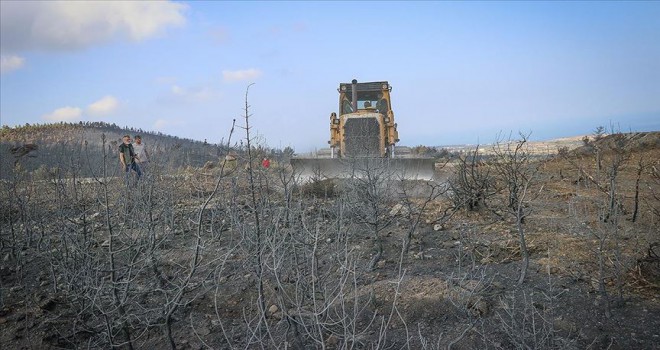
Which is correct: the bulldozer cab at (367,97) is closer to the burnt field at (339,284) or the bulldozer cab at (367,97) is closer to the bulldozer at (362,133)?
the bulldozer at (362,133)

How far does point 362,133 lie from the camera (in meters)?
10.8

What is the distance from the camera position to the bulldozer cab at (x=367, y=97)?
11797 millimetres

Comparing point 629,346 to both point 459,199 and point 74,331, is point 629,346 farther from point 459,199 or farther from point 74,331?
point 74,331

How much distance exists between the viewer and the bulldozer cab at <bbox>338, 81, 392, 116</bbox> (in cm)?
1180

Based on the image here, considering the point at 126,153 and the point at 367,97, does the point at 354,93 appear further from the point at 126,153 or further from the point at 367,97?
the point at 126,153

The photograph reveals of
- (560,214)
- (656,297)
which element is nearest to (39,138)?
(560,214)

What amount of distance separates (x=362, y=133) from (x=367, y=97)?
5.84 feet

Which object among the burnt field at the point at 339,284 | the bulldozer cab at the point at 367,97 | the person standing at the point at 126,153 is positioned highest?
the bulldozer cab at the point at 367,97

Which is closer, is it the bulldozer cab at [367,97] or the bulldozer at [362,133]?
the bulldozer at [362,133]

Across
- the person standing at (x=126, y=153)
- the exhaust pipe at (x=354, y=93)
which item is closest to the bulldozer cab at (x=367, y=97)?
the exhaust pipe at (x=354, y=93)

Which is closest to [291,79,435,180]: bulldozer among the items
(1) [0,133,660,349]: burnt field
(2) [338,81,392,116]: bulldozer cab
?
(2) [338,81,392,116]: bulldozer cab

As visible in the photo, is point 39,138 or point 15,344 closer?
point 15,344

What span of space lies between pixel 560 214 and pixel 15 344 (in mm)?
7329

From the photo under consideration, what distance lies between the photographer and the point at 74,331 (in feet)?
12.3
